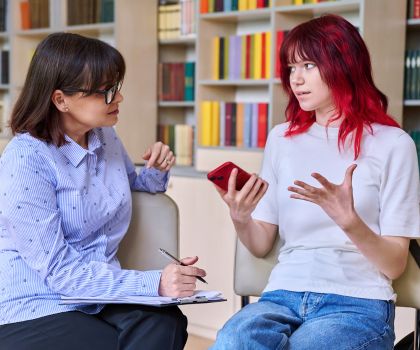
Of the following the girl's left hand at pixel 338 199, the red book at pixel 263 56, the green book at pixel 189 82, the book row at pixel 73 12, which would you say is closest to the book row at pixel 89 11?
the book row at pixel 73 12

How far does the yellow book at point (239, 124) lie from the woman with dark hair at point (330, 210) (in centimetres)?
196

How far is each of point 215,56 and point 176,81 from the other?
0.42 m

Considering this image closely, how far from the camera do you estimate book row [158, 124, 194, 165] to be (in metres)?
4.29

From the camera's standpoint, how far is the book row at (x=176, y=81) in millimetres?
4301

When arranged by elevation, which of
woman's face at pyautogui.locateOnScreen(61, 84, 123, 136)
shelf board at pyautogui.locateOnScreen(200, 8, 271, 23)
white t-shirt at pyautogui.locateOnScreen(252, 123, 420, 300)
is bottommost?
white t-shirt at pyautogui.locateOnScreen(252, 123, 420, 300)

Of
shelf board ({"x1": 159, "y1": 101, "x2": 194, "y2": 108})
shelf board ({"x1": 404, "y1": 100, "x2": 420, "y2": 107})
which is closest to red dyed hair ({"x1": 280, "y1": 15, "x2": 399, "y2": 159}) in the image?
shelf board ({"x1": 404, "y1": 100, "x2": 420, "y2": 107})

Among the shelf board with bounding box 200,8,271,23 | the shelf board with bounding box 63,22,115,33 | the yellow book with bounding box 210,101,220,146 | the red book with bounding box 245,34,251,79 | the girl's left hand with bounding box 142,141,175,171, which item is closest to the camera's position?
the girl's left hand with bounding box 142,141,175,171

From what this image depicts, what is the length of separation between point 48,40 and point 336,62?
0.70 metres

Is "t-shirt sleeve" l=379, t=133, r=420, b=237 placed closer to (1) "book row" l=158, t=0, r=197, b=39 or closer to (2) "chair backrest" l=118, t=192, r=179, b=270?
(2) "chair backrest" l=118, t=192, r=179, b=270

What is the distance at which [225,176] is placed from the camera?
171 centimetres

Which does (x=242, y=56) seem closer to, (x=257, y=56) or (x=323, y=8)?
(x=257, y=56)

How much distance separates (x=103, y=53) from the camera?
6.01 ft

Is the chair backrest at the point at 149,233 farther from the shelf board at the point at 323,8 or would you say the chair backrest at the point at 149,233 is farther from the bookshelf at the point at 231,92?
the shelf board at the point at 323,8

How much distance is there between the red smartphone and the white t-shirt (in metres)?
0.20
